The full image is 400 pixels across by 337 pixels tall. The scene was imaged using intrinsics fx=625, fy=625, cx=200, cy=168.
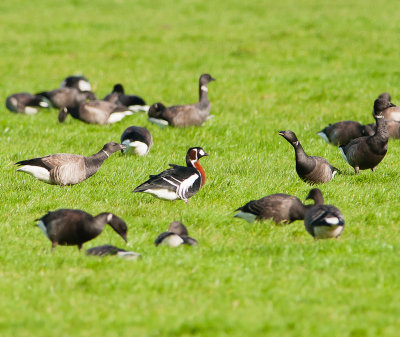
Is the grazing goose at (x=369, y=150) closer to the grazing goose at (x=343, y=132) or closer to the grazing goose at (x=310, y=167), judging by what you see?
the grazing goose at (x=310, y=167)

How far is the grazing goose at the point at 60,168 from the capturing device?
12977mm

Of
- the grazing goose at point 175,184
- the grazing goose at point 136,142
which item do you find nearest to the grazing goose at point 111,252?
the grazing goose at point 175,184

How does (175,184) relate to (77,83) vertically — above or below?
above

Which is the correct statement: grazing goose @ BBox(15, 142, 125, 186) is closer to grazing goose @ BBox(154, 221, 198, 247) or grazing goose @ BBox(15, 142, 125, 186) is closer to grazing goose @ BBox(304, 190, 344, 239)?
grazing goose @ BBox(154, 221, 198, 247)

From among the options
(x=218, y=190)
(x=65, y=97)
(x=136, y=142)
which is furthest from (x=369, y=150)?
(x=65, y=97)

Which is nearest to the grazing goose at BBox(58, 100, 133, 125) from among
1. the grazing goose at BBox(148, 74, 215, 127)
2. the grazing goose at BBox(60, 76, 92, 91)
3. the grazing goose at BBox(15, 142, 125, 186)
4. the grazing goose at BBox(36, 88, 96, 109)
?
the grazing goose at BBox(148, 74, 215, 127)

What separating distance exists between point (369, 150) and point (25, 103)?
12070 mm

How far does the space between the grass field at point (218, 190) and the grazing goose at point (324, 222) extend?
0.66 feet

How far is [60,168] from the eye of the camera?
509 inches

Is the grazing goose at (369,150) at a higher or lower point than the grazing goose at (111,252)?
higher

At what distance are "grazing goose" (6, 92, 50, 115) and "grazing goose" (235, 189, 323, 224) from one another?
12366 millimetres

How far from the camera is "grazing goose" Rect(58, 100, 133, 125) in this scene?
19.3 meters

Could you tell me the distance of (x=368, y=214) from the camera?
1131 cm

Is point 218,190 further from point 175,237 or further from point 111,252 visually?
point 111,252
